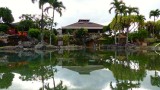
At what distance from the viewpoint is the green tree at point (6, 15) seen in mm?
62781

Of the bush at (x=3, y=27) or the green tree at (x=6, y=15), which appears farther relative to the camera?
the green tree at (x=6, y=15)

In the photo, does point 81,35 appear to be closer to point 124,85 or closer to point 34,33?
point 34,33

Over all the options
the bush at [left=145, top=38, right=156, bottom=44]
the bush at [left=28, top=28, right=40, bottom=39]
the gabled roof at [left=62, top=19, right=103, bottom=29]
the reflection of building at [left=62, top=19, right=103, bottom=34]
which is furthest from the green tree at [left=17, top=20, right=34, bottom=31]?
the bush at [left=145, top=38, right=156, bottom=44]

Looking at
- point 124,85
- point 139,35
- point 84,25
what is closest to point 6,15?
point 84,25

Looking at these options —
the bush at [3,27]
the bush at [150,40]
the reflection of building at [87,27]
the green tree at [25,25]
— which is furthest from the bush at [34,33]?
the bush at [150,40]

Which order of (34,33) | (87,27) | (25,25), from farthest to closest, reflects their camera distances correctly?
1. (87,27)
2. (25,25)
3. (34,33)

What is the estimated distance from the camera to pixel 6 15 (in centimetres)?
6297

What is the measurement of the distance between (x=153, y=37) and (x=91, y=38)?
44.0 ft

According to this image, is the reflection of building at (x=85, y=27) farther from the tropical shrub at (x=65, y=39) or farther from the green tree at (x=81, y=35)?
the tropical shrub at (x=65, y=39)

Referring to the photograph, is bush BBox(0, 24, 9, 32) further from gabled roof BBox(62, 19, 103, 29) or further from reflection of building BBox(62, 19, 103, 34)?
gabled roof BBox(62, 19, 103, 29)

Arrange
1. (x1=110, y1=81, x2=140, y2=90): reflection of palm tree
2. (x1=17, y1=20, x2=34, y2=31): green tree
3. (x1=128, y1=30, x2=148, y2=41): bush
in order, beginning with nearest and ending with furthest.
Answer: (x1=110, y1=81, x2=140, y2=90): reflection of palm tree, (x1=128, y1=30, x2=148, y2=41): bush, (x1=17, y1=20, x2=34, y2=31): green tree

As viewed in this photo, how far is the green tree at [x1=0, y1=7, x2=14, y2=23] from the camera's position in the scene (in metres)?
62.8

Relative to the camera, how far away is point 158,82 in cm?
1303

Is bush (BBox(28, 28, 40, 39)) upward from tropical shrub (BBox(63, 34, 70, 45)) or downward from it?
upward
